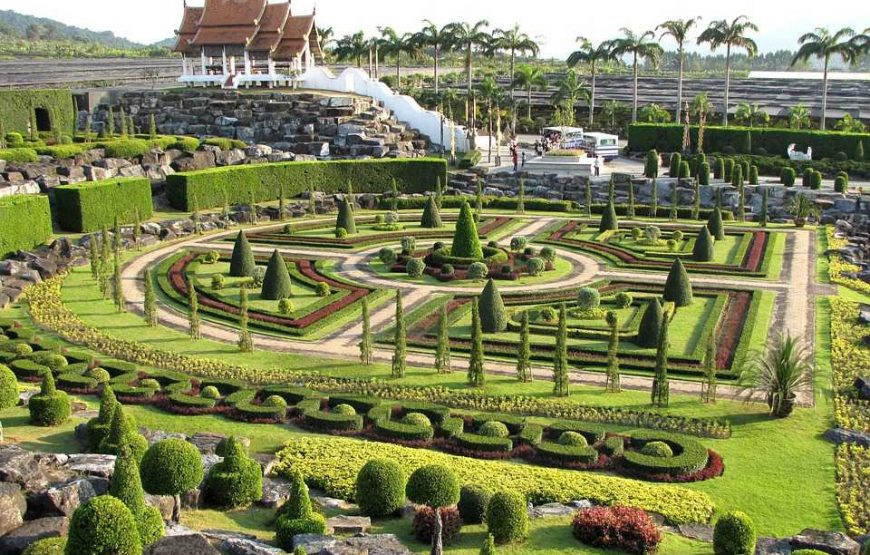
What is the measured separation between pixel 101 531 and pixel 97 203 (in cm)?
4097

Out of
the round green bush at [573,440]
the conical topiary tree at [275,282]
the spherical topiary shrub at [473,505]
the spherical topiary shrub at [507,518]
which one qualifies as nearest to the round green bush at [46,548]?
the spherical topiary shrub at [507,518]

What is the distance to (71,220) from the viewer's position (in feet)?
165

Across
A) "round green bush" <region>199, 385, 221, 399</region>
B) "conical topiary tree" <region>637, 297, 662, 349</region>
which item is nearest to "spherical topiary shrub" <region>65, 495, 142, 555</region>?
"round green bush" <region>199, 385, 221, 399</region>

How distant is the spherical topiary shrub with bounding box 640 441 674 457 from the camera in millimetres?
22422

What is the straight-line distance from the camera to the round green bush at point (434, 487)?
17594mm

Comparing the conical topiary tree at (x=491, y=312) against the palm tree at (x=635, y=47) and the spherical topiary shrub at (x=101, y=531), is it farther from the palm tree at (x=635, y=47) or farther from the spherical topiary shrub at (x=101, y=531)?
the palm tree at (x=635, y=47)

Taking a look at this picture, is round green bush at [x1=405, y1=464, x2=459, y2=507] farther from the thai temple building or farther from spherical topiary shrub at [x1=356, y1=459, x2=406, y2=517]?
the thai temple building

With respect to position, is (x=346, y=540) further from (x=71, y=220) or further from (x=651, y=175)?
(x=651, y=175)

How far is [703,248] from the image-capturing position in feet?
146

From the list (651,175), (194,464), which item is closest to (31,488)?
(194,464)

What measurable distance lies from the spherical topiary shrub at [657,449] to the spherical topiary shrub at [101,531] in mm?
13173

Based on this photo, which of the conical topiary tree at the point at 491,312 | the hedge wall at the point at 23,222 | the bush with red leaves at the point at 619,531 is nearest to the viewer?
the bush with red leaves at the point at 619,531

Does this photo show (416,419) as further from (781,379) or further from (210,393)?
(781,379)

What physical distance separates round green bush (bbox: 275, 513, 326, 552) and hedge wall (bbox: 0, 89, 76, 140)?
56.8m
